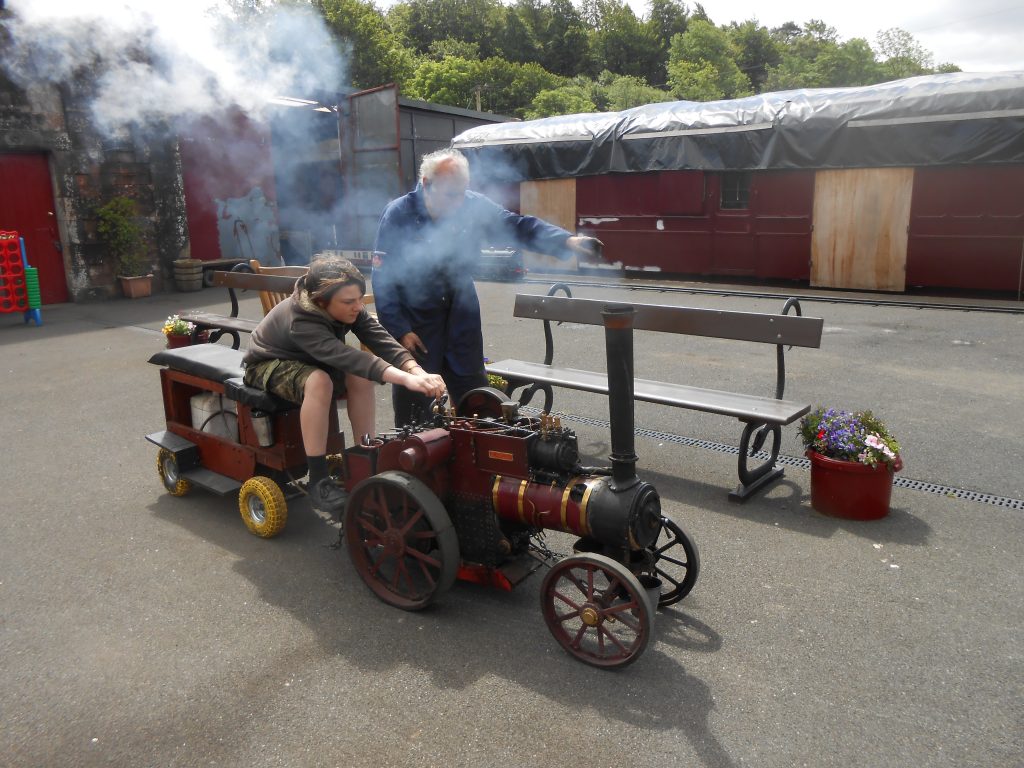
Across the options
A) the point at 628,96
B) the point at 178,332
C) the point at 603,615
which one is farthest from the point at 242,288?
the point at 628,96

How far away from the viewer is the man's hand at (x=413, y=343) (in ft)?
13.8

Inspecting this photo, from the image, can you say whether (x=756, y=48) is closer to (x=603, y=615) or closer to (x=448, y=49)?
(x=448, y=49)

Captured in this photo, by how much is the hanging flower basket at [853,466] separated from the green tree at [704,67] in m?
53.5

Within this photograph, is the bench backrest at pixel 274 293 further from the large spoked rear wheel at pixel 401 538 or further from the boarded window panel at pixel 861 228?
the boarded window panel at pixel 861 228

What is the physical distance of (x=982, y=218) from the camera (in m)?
11.6

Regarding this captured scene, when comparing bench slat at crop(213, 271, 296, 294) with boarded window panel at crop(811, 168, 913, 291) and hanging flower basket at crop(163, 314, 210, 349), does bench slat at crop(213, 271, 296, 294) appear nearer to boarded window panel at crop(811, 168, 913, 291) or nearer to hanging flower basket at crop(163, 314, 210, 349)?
hanging flower basket at crop(163, 314, 210, 349)

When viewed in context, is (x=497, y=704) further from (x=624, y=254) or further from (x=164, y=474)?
(x=624, y=254)

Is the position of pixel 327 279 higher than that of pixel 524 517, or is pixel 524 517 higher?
pixel 327 279

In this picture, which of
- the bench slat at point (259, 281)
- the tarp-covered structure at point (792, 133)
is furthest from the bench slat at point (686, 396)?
the tarp-covered structure at point (792, 133)

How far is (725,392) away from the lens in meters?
5.11

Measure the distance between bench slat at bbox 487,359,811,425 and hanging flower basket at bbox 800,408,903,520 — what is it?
0.28 meters

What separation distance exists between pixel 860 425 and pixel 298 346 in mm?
2921

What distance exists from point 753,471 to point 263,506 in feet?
9.01

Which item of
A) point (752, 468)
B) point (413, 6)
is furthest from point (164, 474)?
point (413, 6)
